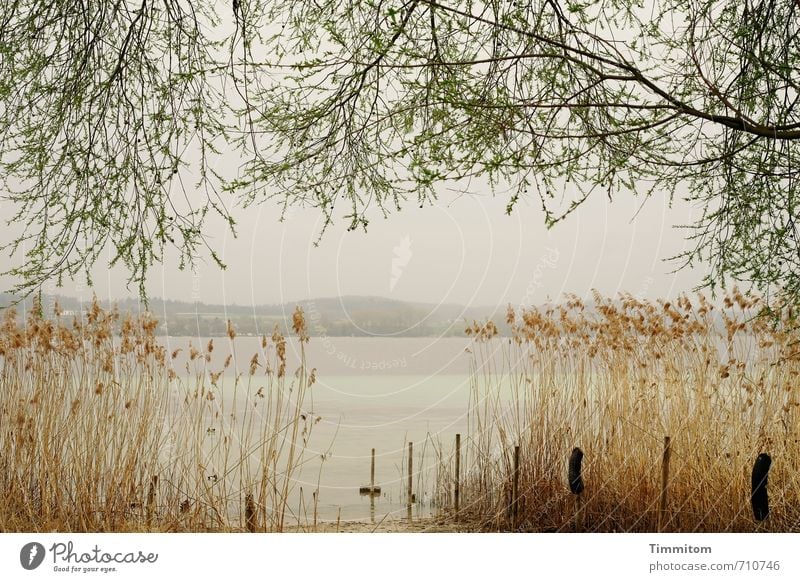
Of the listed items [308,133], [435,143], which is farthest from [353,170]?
[435,143]

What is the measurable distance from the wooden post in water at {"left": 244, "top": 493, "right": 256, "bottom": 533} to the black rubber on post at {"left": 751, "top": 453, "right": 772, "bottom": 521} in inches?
93.9

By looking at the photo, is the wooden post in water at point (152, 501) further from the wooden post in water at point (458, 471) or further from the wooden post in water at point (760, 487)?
the wooden post in water at point (760, 487)

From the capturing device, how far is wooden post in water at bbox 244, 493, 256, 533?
3742mm

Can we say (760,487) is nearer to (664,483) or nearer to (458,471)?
(664,483)

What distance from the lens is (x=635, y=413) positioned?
4.38 m

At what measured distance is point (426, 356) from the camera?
177 inches

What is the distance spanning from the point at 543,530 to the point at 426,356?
1158mm

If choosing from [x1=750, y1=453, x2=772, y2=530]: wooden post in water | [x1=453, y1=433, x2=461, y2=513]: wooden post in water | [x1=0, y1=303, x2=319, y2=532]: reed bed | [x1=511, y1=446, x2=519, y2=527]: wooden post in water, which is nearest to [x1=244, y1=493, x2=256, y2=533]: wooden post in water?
[x1=0, y1=303, x2=319, y2=532]: reed bed

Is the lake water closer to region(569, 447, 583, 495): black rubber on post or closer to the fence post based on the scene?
the fence post

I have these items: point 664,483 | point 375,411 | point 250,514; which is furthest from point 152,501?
point 664,483
